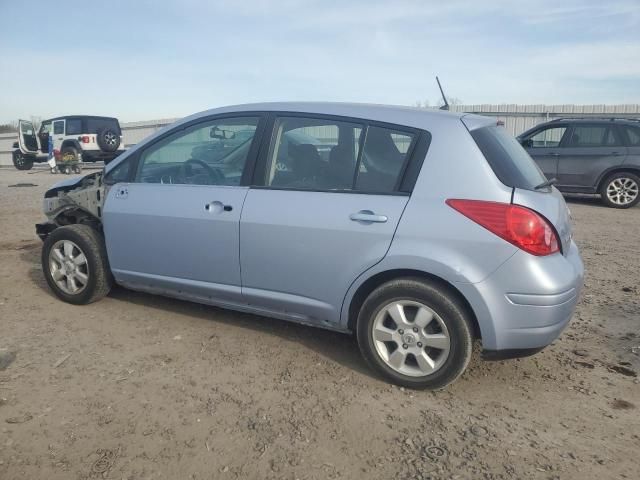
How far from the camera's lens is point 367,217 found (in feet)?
9.57

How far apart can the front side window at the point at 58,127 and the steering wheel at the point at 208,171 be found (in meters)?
17.3

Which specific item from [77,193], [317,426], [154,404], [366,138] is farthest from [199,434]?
[77,193]

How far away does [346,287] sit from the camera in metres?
3.03

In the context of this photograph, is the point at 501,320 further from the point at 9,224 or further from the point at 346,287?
the point at 9,224

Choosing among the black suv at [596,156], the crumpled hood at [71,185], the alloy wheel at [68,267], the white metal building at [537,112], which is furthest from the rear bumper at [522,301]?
the white metal building at [537,112]

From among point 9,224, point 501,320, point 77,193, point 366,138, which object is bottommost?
point 9,224

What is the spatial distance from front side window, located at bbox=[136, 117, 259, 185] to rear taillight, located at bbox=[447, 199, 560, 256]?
1.61 meters

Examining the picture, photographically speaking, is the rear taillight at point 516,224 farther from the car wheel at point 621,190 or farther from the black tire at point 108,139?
the black tire at point 108,139

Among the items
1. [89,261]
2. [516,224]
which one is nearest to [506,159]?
[516,224]

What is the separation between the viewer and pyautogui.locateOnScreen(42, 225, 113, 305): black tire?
13.3 feet

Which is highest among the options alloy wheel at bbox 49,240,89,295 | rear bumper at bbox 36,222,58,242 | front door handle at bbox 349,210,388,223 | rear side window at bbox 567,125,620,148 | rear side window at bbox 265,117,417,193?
rear side window at bbox 567,125,620,148

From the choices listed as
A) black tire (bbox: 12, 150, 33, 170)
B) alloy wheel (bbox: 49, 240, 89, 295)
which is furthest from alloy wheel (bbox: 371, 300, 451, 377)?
black tire (bbox: 12, 150, 33, 170)

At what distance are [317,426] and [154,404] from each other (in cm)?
92

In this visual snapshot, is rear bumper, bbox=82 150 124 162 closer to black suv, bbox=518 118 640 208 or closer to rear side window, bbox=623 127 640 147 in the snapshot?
black suv, bbox=518 118 640 208
